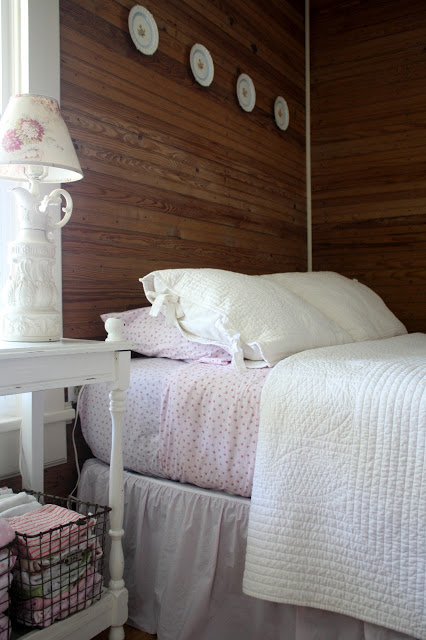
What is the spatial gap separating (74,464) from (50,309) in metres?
0.64

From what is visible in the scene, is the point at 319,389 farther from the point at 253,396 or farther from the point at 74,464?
the point at 74,464

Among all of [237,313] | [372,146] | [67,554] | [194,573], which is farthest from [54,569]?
[372,146]

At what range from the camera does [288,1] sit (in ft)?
11.0

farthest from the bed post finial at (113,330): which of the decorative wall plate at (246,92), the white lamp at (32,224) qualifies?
the decorative wall plate at (246,92)

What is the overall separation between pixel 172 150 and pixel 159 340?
2.91 ft

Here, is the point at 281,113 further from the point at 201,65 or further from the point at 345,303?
the point at 345,303

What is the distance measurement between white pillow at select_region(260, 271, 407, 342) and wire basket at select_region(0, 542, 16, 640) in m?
1.35

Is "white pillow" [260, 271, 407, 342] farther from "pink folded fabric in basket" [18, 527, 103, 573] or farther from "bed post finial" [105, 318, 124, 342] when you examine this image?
"pink folded fabric in basket" [18, 527, 103, 573]

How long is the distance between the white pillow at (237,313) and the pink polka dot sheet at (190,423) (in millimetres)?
80

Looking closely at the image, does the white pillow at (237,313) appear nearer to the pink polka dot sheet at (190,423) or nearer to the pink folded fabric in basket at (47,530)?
the pink polka dot sheet at (190,423)

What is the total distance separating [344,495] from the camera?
3.89 ft

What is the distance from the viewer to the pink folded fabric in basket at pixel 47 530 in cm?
114

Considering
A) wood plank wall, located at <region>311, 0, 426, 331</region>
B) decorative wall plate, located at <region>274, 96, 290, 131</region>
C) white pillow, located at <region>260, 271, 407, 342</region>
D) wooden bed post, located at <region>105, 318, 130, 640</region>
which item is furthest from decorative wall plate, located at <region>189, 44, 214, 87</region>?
wooden bed post, located at <region>105, 318, 130, 640</region>

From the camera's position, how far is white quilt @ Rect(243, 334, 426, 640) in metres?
1.11
